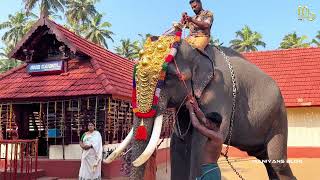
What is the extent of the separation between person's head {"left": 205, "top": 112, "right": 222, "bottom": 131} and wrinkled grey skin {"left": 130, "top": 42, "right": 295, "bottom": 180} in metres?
0.18

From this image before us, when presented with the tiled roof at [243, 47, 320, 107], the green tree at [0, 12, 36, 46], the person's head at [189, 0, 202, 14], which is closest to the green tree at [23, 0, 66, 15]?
the green tree at [0, 12, 36, 46]

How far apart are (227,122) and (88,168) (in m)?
5.05

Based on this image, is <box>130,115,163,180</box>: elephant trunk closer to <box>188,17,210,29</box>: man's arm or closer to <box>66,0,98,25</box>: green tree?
<box>188,17,210,29</box>: man's arm

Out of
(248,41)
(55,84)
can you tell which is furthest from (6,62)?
(55,84)

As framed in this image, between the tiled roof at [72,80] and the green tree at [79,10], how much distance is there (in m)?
26.8

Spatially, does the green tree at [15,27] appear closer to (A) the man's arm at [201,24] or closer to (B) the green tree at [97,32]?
(B) the green tree at [97,32]

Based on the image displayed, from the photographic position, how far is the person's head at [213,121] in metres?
3.64

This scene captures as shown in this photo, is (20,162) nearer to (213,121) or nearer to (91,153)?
(91,153)

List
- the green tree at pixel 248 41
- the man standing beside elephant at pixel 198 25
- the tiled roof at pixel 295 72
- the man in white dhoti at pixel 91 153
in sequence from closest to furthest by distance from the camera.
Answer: the man standing beside elephant at pixel 198 25 → the man in white dhoti at pixel 91 153 → the tiled roof at pixel 295 72 → the green tree at pixel 248 41

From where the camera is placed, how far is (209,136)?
11.9 feet

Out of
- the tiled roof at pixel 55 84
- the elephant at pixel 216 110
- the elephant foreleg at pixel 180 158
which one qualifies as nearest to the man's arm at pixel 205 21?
the elephant at pixel 216 110

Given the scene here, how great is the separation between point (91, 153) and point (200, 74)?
16.0 ft

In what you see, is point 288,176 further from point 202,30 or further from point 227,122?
point 202,30

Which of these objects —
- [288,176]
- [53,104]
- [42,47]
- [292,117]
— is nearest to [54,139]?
[53,104]
